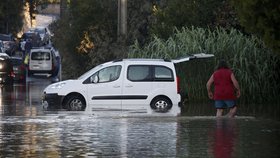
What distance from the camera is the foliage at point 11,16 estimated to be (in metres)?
66.2

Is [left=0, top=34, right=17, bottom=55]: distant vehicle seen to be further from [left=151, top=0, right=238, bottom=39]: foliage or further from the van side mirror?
the van side mirror

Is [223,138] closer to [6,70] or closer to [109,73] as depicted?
[109,73]

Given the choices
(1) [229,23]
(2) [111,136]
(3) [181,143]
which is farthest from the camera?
(1) [229,23]

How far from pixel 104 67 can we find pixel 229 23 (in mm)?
8497

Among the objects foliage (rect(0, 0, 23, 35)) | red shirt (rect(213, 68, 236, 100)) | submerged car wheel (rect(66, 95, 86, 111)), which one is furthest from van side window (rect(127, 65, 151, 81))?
foliage (rect(0, 0, 23, 35))

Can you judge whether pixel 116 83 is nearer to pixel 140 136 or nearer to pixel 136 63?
pixel 136 63

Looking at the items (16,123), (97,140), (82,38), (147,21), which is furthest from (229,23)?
(97,140)

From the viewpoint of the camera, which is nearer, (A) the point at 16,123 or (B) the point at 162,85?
(A) the point at 16,123

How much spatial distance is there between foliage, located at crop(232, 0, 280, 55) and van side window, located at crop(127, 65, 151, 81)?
14.6 feet

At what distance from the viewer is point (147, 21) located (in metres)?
37.5

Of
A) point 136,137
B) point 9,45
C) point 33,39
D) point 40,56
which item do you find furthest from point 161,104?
point 33,39

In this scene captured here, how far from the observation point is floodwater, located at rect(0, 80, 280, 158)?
14.2m

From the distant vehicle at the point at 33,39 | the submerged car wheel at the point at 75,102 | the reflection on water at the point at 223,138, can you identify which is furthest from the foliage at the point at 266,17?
the distant vehicle at the point at 33,39

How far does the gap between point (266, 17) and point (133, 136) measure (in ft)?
19.6
